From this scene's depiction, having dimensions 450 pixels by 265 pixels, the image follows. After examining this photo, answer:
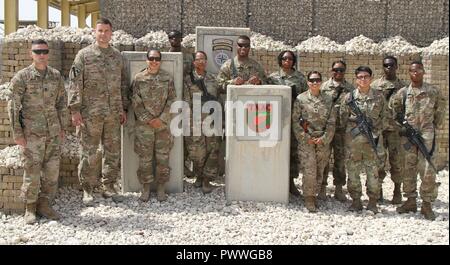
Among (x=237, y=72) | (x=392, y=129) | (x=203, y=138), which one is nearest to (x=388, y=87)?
(x=392, y=129)

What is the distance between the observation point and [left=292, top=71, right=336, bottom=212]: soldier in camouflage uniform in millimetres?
5598

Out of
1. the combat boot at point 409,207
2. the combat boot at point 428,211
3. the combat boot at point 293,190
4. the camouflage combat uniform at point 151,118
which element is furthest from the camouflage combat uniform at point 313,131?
the camouflage combat uniform at point 151,118

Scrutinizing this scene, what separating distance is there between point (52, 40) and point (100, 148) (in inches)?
78.7

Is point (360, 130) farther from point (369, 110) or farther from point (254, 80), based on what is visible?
point (254, 80)

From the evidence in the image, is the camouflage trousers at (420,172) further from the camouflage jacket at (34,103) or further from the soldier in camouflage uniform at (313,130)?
the camouflage jacket at (34,103)

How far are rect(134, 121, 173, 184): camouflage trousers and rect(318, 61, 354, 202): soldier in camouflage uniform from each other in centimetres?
194

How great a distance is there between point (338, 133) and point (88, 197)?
10.0 feet

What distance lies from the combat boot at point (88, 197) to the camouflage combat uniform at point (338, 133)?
2.81 metres

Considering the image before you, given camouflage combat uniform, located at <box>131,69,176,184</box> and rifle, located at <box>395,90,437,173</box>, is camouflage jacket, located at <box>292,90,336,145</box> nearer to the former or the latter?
rifle, located at <box>395,90,437,173</box>

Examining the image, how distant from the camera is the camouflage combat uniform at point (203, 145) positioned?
6148 millimetres

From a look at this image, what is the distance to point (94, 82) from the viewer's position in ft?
18.3
